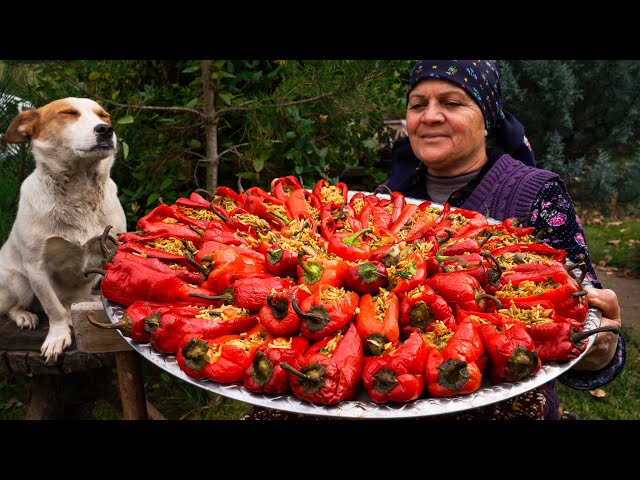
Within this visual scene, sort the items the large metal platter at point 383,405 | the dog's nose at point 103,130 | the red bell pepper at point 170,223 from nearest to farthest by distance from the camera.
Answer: the large metal platter at point 383,405, the red bell pepper at point 170,223, the dog's nose at point 103,130

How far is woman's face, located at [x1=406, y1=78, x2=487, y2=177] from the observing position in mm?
3273

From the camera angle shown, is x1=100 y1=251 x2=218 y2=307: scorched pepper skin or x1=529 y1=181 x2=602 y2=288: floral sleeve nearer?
x1=100 y1=251 x2=218 y2=307: scorched pepper skin

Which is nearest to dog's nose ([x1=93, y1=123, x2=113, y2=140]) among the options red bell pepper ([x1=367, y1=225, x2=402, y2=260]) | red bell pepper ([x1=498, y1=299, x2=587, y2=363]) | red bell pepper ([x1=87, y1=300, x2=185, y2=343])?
red bell pepper ([x1=87, y1=300, x2=185, y2=343])

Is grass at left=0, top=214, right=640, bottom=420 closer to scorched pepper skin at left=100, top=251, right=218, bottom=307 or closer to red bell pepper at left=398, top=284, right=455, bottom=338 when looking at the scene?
scorched pepper skin at left=100, top=251, right=218, bottom=307

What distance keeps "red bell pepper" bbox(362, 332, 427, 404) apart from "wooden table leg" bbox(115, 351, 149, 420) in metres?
1.48

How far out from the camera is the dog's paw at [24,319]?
12.6 ft

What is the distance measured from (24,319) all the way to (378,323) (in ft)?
9.74

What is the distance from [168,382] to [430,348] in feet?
12.5

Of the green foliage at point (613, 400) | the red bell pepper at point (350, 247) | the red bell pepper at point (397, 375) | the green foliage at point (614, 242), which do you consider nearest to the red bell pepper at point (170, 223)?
the red bell pepper at point (350, 247)

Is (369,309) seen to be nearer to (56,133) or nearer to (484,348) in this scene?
(484,348)

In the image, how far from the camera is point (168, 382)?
16.8ft

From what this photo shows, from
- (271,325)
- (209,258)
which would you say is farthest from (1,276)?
(271,325)

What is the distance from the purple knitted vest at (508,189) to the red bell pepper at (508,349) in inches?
52.6

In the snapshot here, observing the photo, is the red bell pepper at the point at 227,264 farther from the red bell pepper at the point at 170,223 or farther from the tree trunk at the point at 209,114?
the tree trunk at the point at 209,114
